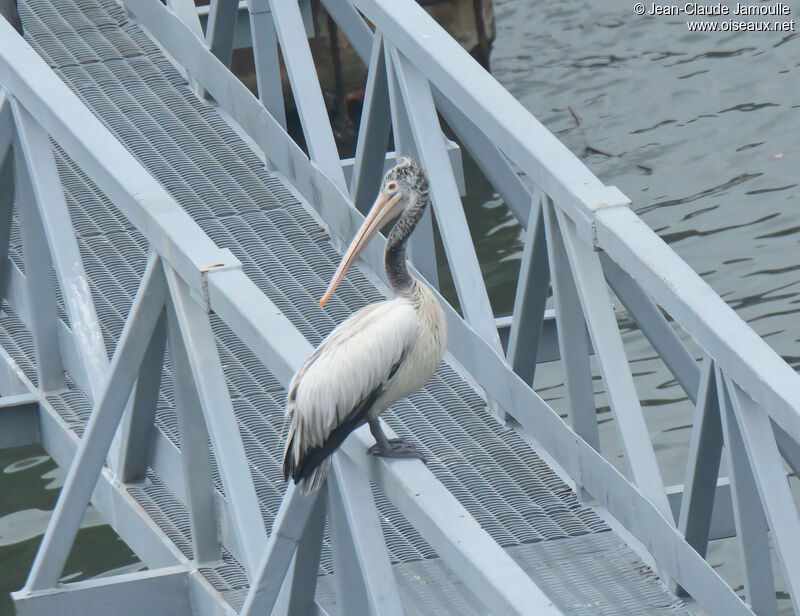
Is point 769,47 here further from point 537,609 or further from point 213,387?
point 537,609

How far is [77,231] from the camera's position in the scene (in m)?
7.07

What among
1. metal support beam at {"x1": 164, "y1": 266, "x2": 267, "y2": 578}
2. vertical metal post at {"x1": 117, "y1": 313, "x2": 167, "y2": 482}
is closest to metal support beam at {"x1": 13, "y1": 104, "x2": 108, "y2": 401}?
vertical metal post at {"x1": 117, "y1": 313, "x2": 167, "y2": 482}

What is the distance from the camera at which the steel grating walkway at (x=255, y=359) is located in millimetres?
5258

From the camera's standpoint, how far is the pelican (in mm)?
4273

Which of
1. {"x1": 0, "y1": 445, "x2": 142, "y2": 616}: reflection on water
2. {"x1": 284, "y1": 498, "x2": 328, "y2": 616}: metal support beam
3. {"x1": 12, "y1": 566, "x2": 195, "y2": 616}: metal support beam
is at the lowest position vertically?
{"x1": 0, "y1": 445, "x2": 142, "y2": 616}: reflection on water

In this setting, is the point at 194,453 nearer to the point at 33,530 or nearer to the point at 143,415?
the point at 143,415

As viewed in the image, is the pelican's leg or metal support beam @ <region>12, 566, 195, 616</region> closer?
the pelican's leg

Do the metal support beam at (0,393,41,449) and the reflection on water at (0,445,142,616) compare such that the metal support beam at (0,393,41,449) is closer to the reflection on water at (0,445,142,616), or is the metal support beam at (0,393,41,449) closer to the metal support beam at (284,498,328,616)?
the metal support beam at (284,498,328,616)

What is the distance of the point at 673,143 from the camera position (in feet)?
44.2

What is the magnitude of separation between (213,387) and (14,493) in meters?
5.86

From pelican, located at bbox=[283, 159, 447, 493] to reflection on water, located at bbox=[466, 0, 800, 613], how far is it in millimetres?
4891

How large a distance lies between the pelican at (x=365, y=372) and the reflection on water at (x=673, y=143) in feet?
16.0

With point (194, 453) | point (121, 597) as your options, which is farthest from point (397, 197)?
point (121, 597)

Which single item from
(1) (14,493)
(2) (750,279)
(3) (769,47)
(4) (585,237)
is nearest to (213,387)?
(4) (585,237)
